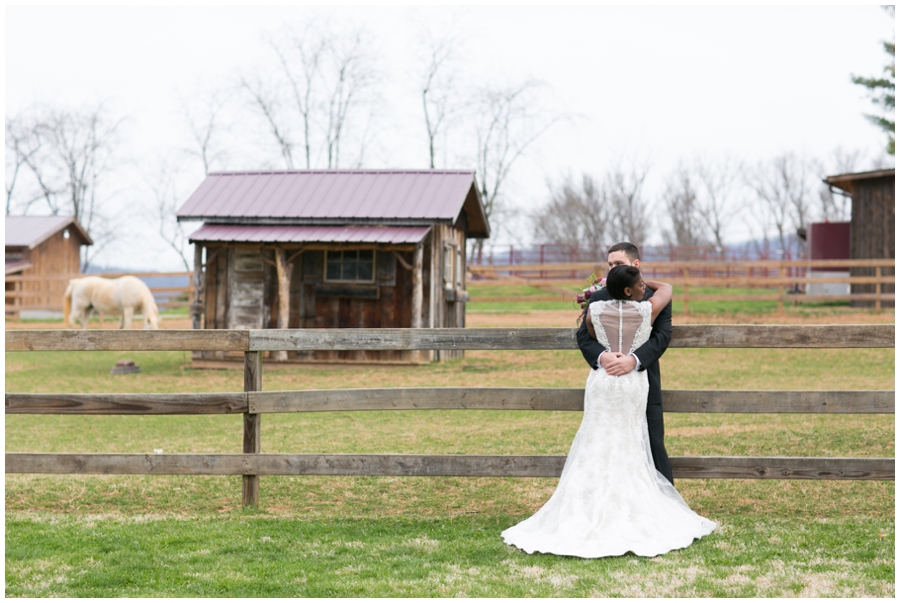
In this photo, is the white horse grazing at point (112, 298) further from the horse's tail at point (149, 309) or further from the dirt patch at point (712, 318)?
A: the dirt patch at point (712, 318)

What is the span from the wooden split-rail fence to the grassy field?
12.4 inches

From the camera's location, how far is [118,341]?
5.85 metres

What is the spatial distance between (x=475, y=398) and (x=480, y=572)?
1452 millimetres

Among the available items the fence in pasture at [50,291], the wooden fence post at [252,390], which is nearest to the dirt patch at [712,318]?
the fence in pasture at [50,291]

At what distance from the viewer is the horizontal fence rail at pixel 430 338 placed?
530cm

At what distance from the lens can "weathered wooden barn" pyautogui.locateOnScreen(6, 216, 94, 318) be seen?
33781 millimetres

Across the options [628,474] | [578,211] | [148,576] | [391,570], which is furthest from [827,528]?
[578,211]

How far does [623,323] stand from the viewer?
4949mm

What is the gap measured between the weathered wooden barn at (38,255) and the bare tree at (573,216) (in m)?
26.5

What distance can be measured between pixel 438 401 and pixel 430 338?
395 millimetres

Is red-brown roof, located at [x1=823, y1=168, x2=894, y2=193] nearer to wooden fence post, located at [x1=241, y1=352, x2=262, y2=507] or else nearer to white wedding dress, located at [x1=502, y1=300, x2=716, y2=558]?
white wedding dress, located at [x1=502, y1=300, x2=716, y2=558]

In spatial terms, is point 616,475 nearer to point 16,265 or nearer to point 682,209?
point 16,265

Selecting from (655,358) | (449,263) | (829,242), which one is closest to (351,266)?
(449,263)

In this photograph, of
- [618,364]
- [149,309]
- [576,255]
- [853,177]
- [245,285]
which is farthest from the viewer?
[576,255]
